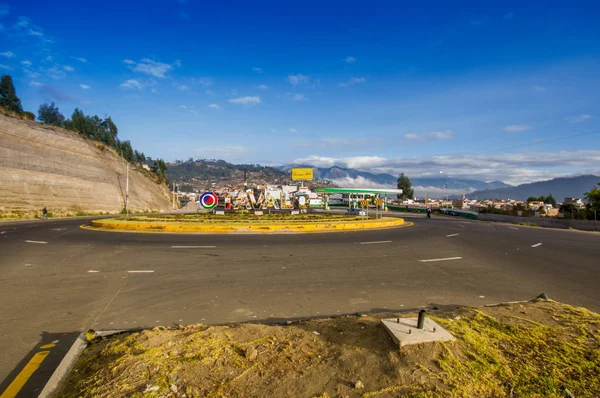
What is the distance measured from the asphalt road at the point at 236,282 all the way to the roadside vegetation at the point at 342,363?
102 cm

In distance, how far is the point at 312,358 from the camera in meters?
3.16

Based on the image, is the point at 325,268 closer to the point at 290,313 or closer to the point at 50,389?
the point at 290,313

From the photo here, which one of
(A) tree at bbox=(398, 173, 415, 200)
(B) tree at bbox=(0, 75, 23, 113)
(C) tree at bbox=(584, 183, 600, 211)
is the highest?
(B) tree at bbox=(0, 75, 23, 113)

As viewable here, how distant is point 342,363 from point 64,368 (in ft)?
9.90

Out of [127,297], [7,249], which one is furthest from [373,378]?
[7,249]

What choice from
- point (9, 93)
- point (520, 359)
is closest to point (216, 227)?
point (520, 359)

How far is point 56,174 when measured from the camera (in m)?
37.1

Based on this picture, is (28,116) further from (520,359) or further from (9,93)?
(520,359)

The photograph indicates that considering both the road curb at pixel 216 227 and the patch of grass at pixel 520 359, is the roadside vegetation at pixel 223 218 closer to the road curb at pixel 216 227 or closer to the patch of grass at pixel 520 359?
the road curb at pixel 216 227

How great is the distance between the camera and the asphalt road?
488cm

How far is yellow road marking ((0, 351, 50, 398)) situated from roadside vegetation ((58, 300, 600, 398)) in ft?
1.75

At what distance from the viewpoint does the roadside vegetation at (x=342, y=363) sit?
2652 mm

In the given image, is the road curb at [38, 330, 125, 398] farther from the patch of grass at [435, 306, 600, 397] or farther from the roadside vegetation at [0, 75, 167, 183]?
the roadside vegetation at [0, 75, 167, 183]

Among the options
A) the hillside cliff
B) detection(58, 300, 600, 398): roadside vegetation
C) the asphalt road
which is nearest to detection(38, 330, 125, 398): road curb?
detection(58, 300, 600, 398): roadside vegetation
